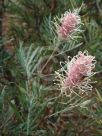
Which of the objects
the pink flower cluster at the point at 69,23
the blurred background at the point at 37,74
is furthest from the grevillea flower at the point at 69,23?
the blurred background at the point at 37,74

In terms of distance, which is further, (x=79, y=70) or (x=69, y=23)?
(x=69, y=23)

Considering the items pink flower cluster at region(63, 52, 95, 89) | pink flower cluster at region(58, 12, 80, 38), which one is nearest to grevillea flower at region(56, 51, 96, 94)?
pink flower cluster at region(63, 52, 95, 89)

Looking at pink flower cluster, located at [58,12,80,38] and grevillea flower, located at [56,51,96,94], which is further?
pink flower cluster, located at [58,12,80,38]

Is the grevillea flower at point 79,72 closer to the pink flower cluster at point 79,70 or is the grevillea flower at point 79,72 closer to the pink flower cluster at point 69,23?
the pink flower cluster at point 79,70

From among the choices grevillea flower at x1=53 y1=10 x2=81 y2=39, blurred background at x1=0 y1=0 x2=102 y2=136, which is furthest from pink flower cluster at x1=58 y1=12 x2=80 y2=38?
blurred background at x1=0 y1=0 x2=102 y2=136

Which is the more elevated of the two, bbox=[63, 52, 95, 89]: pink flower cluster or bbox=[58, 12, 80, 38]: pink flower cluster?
bbox=[58, 12, 80, 38]: pink flower cluster

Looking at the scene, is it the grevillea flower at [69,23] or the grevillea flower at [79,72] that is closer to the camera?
the grevillea flower at [79,72]

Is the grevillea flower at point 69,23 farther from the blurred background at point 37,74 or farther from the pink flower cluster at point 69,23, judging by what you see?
the blurred background at point 37,74

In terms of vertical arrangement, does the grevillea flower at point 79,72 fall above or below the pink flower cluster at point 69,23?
below

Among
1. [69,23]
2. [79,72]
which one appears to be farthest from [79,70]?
[69,23]

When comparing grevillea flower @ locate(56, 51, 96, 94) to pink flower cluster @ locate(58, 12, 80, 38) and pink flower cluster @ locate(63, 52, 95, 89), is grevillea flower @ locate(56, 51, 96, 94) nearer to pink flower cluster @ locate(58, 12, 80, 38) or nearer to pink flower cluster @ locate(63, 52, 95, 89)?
pink flower cluster @ locate(63, 52, 95, 89)

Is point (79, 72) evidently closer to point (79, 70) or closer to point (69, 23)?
point (79, 70)
